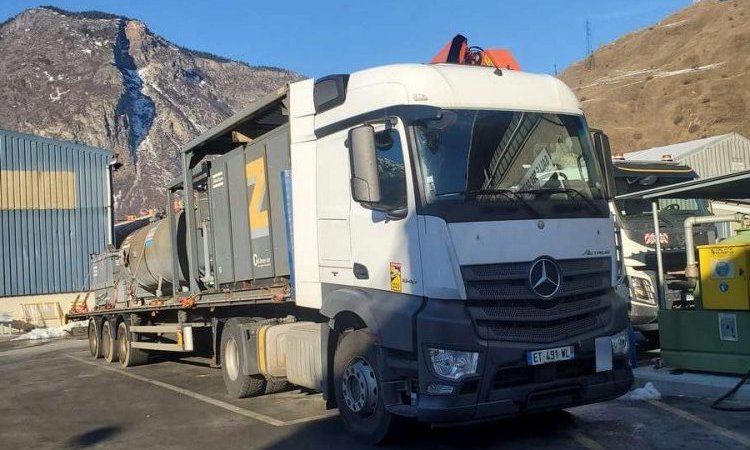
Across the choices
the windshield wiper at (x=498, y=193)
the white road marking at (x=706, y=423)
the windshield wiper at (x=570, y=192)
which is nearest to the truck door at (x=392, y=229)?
the windshield wiper at (x=498, y=193)

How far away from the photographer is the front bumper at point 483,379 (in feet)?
18.6

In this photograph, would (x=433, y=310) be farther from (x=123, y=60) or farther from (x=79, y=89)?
(x=123, y=60)

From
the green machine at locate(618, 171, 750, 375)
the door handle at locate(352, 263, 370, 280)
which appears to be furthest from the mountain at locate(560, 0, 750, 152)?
the door handle at locate(352, 263, 370, 280)

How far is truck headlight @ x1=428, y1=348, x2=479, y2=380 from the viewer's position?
5695 mm

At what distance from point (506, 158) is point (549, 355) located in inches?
64.8

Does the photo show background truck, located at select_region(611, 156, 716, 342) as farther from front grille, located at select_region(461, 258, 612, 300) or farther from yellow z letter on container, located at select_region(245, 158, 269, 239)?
yellow z letter on container, located at select_region(245, 158, 269, 239)

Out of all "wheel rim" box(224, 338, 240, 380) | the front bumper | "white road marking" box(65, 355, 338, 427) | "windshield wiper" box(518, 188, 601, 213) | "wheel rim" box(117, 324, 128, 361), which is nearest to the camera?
the front bumper

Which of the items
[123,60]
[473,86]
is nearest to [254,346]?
[473,86]

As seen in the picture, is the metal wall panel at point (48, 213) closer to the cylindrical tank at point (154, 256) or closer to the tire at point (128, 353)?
the cylindrical tank at point (154, 256)

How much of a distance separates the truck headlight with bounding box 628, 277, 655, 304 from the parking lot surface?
260 centimetres

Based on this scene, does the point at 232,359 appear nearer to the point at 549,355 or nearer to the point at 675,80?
the point at 549,355

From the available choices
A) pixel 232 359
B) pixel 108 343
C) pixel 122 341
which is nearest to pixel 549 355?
pixel 232 359

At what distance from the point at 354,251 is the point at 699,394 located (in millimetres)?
4177

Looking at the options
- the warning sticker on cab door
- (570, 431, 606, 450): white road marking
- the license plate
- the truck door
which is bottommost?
(570, 431, 606, 450): white road marking
